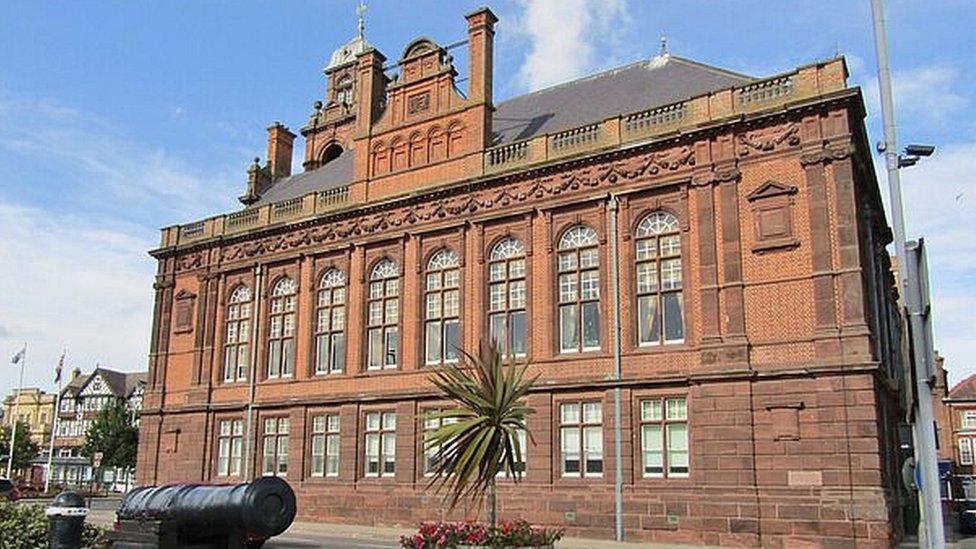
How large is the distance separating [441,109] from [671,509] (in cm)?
1648

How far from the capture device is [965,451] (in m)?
71.4

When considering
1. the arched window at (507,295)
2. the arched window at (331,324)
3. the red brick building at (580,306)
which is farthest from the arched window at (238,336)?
the arched window at (507,295)

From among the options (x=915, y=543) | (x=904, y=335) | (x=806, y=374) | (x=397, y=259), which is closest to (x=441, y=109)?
(x=397, y=259)

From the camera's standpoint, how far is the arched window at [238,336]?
117ft

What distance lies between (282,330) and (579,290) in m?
13.5

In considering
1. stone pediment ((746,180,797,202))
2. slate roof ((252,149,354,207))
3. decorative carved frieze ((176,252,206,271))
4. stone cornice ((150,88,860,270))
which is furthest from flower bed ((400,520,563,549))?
decorative carved frieze ((176,252,206,271))

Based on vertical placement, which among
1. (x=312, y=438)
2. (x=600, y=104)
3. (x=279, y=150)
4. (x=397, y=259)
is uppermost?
(x=279, y=150)

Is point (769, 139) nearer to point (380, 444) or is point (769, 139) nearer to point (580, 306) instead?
point (580, 306)

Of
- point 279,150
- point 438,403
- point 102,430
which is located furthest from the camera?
point 102,430

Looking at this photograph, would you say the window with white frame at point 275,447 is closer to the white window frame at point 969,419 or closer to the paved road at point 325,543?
the paved road at point 325,543

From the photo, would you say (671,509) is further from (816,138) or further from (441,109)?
(441,109)

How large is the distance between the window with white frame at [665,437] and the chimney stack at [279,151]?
26629 mm

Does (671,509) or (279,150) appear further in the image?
(279,150)

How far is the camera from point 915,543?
24125 mm
